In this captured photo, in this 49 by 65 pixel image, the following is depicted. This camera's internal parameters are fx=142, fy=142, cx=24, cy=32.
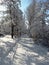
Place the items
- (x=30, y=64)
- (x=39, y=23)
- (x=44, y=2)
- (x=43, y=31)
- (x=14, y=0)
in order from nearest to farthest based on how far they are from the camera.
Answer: (x=30, y=64) → (x=44, y=2) → (x=43, y=31) → (x=39, y=23) → (x=14, y=0)

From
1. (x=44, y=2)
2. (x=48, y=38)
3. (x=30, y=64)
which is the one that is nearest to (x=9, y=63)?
(x=30, y=64)

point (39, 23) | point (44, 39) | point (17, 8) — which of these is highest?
point (17, 8)

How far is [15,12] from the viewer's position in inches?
1120

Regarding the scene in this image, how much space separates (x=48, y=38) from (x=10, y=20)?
1363 cm

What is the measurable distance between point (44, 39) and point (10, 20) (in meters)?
12.9

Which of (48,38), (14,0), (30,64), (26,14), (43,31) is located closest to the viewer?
(30,64)

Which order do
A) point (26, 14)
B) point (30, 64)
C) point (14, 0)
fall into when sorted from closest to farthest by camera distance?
point (30, 64)
point (14, 0)
point (26, 14)

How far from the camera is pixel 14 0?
28422mm

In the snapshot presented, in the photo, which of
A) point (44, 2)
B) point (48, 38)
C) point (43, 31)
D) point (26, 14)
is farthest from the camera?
point (26, 14)

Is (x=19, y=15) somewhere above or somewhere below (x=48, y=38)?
above

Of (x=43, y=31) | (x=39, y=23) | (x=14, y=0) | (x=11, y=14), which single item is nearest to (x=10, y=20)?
(x=11, y=14)

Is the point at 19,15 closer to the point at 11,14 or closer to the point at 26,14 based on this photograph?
the point at 11,14

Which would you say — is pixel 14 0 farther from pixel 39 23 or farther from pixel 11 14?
pixel 39 23

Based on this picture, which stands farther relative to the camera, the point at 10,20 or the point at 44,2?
the point at 10,20
